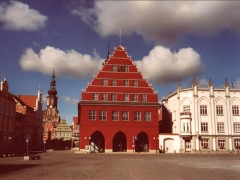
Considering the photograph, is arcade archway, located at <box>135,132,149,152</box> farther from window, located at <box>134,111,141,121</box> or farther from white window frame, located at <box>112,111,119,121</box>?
white window frame, located at <box>112,111,119,121</box>

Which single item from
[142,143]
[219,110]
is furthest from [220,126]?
[142,143]

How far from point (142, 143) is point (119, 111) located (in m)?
9.05

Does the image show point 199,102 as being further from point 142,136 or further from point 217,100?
point 142,136

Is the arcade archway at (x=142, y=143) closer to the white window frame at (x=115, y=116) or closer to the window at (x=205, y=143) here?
the white window frame at (x=115, y=116)

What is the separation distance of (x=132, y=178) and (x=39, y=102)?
97.5 metres

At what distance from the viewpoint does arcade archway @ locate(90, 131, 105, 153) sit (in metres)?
65.9

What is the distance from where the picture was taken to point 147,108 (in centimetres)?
6525

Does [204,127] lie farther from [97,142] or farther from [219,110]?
[97,142]

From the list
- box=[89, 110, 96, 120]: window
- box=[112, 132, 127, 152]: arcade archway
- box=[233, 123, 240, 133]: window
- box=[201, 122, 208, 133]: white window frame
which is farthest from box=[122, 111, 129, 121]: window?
box=[233, 123, 240, 133]: window

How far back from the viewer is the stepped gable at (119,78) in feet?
213

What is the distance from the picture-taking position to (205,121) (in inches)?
2667

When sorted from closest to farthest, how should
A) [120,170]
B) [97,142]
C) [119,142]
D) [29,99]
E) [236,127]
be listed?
[120,170]
[97,142]
[119,142]
[236,127]
[29,99]

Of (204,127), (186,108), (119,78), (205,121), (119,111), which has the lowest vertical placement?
(204,127)

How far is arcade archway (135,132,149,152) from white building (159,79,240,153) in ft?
10.5
